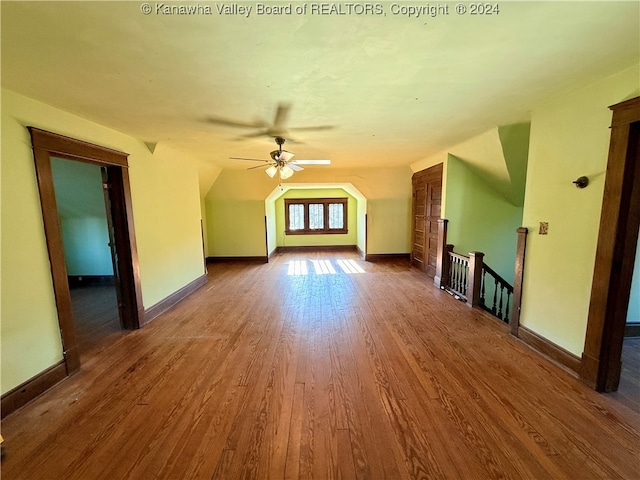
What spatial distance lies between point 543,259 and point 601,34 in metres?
1.69

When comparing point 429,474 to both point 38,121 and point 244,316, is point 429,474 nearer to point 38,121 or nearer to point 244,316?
point 244,316

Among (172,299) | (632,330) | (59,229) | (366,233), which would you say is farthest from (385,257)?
(59,229)

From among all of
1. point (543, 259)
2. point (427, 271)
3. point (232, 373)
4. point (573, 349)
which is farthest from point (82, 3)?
point (427, 271)

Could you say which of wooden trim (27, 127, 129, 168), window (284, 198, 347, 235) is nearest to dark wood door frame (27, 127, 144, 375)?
wooden trim (27, 127, 129, 168)

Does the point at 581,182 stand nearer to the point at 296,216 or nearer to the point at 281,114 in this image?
the point at 281,114

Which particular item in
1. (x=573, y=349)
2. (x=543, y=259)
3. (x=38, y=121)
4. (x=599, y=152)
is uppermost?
(x=38, y=121)

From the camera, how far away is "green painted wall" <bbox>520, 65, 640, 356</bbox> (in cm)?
185

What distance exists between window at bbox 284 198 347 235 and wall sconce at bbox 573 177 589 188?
6438 mm

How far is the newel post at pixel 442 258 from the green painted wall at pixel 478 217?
11cm

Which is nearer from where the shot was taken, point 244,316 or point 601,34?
point 601,34

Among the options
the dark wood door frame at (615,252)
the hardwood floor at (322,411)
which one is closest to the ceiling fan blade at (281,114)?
the hardwood floor at (322,411)

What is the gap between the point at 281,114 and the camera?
238cm

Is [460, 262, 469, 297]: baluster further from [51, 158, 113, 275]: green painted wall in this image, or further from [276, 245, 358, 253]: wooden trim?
[51, 158, 113, 275]: green painted wall

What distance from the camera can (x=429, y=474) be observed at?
51.1 inches
